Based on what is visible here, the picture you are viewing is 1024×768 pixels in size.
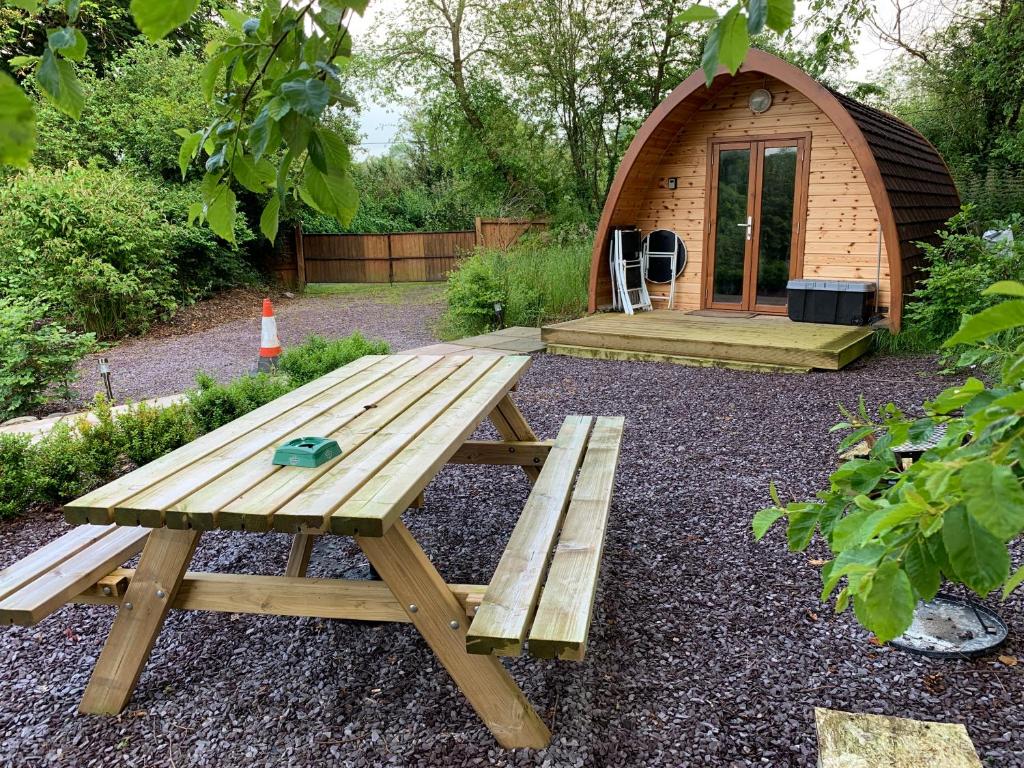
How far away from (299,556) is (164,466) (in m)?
0.84

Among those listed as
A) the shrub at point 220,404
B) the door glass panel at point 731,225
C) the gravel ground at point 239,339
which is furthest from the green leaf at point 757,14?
the door glass panel at point 731,225

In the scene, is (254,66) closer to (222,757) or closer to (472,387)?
(222,757)

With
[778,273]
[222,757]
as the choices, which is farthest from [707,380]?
[222,757]

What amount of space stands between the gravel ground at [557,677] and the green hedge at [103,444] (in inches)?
9.9

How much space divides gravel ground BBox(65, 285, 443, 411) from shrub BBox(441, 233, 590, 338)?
0.60 meters

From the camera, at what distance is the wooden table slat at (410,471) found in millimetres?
1802

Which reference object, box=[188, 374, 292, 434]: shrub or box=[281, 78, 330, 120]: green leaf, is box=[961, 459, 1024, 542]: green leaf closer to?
box=[281, 78, 330, 120]: green leaf

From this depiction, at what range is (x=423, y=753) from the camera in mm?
2090

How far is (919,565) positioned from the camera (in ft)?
2.39

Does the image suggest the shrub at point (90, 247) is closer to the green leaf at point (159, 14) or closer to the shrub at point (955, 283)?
the green leaf at point (159, 14)

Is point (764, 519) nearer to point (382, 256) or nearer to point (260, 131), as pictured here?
point (260, 131)

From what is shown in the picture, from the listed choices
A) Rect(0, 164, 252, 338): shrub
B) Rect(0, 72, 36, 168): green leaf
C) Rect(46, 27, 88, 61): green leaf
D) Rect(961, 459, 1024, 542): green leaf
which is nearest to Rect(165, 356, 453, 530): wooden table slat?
Rect(46, 27, 88, 61): green leaf

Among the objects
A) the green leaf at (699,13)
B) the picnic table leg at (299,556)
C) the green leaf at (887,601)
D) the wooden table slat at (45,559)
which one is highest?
the green leaf at (699,13)

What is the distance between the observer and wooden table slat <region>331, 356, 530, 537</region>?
1.80 meters
